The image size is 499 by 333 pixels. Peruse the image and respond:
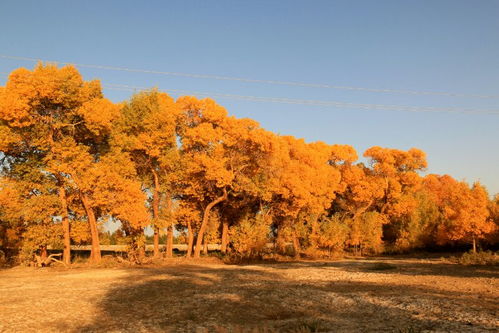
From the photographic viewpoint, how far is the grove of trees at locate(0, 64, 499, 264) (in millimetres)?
29172

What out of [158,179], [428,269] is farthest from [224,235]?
[428,269]

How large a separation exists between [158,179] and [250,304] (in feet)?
77.2

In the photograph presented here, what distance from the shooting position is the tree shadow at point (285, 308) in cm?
1086

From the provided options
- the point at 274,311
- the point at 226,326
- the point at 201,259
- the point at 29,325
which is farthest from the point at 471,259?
the point at 29,325

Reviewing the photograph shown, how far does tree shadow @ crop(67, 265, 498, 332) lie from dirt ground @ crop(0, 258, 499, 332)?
3cm

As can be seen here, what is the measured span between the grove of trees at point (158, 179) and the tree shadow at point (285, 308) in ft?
43.8

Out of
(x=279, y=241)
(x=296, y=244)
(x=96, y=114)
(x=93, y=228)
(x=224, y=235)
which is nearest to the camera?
(x=96, y=114)

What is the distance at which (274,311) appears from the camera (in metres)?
13.3

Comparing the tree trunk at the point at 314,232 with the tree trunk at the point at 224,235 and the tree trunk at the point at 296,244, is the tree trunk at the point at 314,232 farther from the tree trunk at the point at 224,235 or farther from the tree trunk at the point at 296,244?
the tree trunk at the point at 224,235

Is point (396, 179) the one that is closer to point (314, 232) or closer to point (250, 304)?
point (314, 232)

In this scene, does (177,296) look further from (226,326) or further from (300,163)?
(300,163)

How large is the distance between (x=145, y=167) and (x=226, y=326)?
87.7 ft

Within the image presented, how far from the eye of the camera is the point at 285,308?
540 inches

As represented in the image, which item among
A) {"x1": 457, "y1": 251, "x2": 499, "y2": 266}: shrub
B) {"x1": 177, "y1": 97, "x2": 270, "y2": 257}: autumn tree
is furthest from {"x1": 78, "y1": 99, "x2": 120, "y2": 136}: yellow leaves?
{"x1": 457, "y1": 251, "x2": 499, "y2": 266}: shrub
